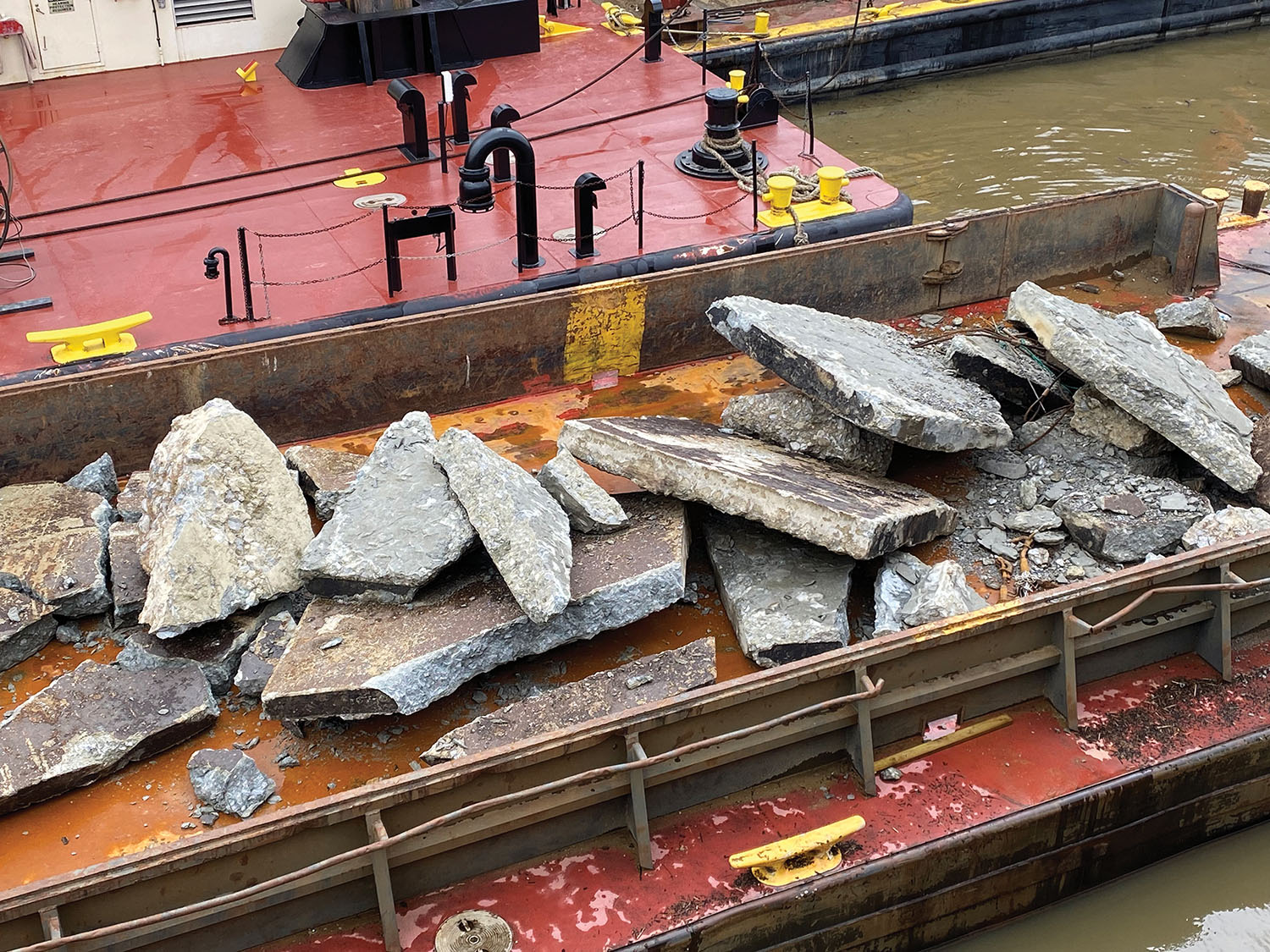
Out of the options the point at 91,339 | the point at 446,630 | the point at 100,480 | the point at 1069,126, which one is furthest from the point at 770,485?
the point at 1069,126

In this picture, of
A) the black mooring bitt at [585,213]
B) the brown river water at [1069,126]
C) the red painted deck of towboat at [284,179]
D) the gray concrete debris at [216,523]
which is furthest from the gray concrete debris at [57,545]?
the brown river water at [1069,126]

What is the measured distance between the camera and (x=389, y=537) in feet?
15.6

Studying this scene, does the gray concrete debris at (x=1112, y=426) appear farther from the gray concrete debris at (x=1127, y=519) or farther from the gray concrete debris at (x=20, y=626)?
the gray concrete debris at (x=20, y=626)

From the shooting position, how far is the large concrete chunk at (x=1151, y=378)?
5.45m

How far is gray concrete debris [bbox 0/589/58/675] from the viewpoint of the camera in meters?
4.80

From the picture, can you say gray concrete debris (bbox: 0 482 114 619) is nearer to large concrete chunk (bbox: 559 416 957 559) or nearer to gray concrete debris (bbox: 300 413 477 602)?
gray concrete debris (bbox: 300 413 477 602)

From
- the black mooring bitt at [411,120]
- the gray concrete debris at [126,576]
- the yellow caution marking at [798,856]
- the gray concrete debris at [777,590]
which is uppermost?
the black mooring bitt at [411,120]

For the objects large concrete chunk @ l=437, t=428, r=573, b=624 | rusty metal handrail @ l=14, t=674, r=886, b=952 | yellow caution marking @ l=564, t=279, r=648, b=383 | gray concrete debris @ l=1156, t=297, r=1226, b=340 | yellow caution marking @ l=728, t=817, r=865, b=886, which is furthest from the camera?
gray concrete debris @ l=1156, t=297, r=1226, b=340

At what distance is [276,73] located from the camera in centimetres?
1095

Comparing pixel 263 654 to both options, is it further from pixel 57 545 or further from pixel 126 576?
pixel 57 545

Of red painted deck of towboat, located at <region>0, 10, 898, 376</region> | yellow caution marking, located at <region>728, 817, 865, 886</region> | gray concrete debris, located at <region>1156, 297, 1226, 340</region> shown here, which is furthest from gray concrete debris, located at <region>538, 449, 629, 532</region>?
gray concrete debris, located at <region>1156, 297, 1226, 340</region>

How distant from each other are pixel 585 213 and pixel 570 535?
336cm

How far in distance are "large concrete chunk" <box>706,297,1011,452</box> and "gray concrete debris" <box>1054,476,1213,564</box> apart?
449 millimetres

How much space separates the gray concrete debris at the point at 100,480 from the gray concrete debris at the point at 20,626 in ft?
2.75
